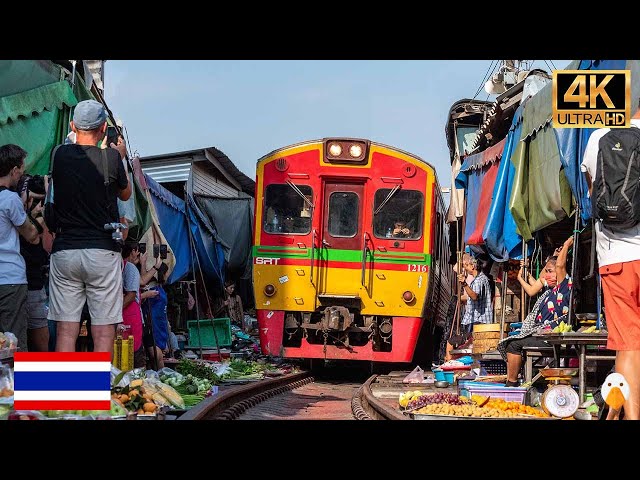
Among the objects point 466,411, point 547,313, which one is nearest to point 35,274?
point 466,411

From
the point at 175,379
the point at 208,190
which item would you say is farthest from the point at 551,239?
the point at 208,190

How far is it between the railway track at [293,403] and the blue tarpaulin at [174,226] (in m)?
2.64

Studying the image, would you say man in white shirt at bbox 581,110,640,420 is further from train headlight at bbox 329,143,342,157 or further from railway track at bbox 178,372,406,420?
train headlight at bbox 329,143,342,157

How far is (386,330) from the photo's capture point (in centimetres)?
1063

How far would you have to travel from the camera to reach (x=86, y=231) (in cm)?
513

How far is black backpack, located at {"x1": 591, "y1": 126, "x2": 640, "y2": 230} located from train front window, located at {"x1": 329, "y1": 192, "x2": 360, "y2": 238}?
6.13 metres

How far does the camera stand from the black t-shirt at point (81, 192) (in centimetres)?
512

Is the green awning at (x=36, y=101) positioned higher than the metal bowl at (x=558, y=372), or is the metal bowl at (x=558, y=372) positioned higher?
the green awning at (x=36, y=101)

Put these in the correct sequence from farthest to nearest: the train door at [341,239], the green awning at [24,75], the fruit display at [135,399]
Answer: the train door at [341,239] < the green awning at [24,75] < the fruit display at [135,399]

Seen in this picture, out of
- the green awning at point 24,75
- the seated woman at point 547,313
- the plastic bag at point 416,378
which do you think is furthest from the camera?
the plastic bag at point 416,378

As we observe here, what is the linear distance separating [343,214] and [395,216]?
59 cm

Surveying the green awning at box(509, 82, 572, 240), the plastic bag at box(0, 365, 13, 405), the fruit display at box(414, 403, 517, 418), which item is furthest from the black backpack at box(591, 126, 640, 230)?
the plastic bag at box(0, 365, 13, 405)

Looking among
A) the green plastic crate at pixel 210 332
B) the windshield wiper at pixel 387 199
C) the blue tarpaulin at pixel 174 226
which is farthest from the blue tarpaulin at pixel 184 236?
the windshield wiper at pixel 387 199

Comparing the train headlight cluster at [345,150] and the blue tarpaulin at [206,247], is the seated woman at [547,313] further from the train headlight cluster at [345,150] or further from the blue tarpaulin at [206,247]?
the blue tarpaulin at [206,247]
